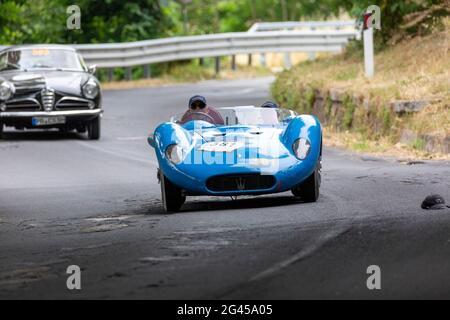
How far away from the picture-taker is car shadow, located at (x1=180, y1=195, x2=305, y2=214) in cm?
1250

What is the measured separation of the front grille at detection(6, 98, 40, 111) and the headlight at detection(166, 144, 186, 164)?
31.7 ft

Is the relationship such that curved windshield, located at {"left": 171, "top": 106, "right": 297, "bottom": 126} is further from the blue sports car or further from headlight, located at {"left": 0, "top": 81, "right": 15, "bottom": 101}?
headlight, located at {"left": 0, "top": 81, "right": 15, "bottom": 101}

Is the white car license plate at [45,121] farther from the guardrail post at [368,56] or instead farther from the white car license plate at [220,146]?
the white car license plate at [220,146]

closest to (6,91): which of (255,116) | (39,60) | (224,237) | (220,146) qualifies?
(39,60)

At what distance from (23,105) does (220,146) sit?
32.8 ft

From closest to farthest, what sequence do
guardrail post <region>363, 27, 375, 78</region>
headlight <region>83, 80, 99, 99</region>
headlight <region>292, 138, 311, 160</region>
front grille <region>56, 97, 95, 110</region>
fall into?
1. headlight <region>292, 138, 311, 160</region>
2. guardrail post <region>363, 27, 375, 78</region>
3. front grille <region>56, 97, 95, 110</region>
4. headlight <region>83, 80, 99, 99</region>

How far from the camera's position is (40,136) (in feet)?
75.9

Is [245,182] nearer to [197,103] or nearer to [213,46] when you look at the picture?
[197,103]

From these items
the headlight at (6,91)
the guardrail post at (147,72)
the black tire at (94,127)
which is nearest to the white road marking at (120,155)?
the black tire at (94,127)

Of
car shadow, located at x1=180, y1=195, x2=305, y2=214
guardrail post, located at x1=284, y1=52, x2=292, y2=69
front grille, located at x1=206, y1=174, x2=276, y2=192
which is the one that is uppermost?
front grille, located at x1=206, y1=174, x2=276, y2=192

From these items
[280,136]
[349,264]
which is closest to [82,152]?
[280,136]

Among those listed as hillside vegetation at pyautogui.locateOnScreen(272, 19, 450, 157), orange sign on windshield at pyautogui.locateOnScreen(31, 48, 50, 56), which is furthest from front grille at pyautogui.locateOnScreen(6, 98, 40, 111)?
hillside vegetation at pyautogui.locateOnScreen(272, 19, 450, 157)

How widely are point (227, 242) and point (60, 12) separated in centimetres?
2836

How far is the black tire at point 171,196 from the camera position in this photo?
12477mm
